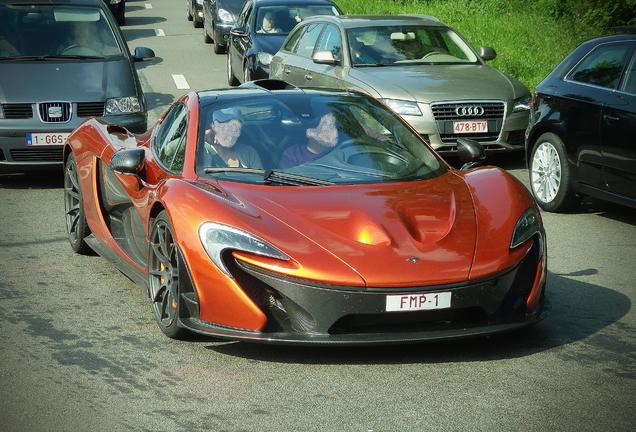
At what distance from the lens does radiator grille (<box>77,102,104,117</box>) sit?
1317 cm

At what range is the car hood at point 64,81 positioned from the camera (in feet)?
43.1

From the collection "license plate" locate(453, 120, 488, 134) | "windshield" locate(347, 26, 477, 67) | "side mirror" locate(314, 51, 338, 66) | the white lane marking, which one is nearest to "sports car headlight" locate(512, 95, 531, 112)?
"license plate" locate(453, 120, 488, 134)

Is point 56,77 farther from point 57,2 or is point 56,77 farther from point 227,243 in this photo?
point 227,243

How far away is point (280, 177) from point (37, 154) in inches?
235

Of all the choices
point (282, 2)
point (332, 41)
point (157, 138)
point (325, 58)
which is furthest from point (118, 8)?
point (157, 138)

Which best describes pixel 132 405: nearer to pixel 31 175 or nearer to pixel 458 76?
pixel 31 175

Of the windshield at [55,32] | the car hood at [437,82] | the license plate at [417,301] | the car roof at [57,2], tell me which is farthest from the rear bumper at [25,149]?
the license plate at [417,301]

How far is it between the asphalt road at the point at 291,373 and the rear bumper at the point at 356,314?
198 mm

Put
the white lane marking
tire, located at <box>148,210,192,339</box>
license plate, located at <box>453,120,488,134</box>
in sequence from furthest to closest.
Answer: the white lane marking
license plate, located at <box>453,120,488,134</box>
tire, located at <box>148,210,192,339</box>

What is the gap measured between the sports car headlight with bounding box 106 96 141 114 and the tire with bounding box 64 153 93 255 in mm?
2959

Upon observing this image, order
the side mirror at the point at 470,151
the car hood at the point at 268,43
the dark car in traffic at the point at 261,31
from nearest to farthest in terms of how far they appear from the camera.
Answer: the side mirror at the point at 470,151, the dark car in traffic at the point at 261,31, the car hood at the point at 268,43

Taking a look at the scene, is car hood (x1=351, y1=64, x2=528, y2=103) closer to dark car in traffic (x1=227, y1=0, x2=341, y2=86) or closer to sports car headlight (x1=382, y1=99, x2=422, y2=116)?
sports car headlight (x1=382, y1=99, x2=422, y2=116)

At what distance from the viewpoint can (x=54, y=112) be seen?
13.0 meters

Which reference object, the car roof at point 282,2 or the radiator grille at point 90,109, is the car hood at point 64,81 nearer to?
the radiator grille at point 90,109
